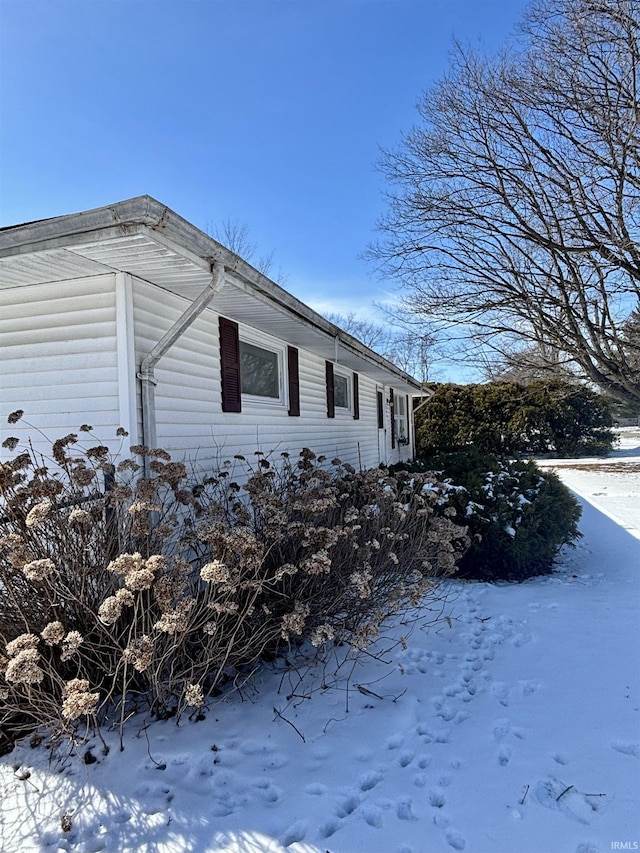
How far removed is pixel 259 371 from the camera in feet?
19.4

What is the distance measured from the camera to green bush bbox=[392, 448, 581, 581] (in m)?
5.28

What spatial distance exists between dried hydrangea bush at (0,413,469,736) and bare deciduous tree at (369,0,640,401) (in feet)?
24.4

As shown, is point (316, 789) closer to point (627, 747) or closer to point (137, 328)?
point (627, 747)

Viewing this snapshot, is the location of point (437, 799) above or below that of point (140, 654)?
below

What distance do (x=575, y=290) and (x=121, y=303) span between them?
27.8 ft

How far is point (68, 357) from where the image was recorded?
3.70 m

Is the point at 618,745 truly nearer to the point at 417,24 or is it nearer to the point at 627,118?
the point at 627,118

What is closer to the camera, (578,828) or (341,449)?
(578,828)

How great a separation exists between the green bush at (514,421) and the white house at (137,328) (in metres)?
15.3

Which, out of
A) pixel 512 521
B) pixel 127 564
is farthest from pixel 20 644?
pixel 512 521

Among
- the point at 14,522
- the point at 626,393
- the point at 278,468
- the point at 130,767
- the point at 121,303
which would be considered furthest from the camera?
the point at 626,393

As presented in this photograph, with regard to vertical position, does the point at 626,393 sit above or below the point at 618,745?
above

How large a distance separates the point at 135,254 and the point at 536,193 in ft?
26.2

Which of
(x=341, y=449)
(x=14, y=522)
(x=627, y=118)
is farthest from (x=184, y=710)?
(x=627, y=118)
